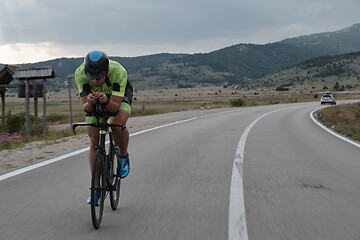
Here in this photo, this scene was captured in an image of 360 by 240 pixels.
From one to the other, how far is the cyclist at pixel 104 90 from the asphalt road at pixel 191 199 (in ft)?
1.80

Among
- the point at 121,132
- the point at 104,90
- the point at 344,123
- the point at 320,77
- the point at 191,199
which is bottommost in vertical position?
the point at 344,123

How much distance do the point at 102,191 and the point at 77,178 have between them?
2641 millimetres

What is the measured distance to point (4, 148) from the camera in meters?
10.3

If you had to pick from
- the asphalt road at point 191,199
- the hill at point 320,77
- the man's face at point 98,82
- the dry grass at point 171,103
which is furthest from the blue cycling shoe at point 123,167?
the hill at point 320,77

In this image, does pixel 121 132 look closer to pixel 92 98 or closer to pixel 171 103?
pixel 92 98

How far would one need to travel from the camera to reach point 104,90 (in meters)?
4.48

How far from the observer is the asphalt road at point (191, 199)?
3992 millimetres

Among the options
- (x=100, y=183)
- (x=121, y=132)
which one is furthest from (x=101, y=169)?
(x=121, y=132)

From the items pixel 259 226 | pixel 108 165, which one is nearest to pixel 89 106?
pixel 108 165

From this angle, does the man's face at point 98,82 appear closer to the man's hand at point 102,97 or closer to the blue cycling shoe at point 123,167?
the man's hand at point 102,97

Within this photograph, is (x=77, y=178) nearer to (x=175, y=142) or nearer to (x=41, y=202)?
(x=41, y=202)

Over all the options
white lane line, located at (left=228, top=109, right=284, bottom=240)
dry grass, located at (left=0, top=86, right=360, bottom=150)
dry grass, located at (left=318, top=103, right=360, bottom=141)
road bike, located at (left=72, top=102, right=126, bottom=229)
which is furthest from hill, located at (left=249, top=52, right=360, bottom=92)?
road bike, located at (left=72, top=102, right=126, bottom=229)

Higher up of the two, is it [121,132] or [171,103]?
[121,132]

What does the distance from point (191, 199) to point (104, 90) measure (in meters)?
1.88
